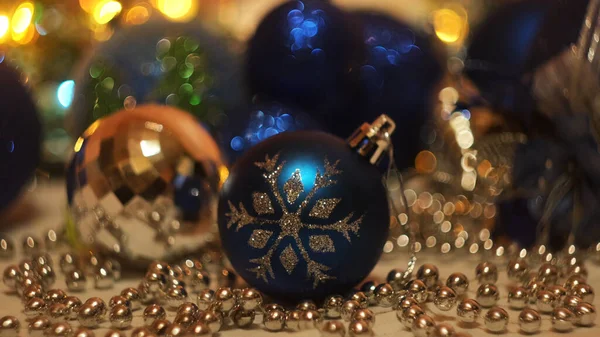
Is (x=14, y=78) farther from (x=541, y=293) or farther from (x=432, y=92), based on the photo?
(x=541, y=293)

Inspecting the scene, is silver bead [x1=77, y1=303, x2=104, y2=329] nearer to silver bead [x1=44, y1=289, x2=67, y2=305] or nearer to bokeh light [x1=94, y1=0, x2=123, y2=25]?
silver bead [x1=44, y1=289, x2=67, y2=305]

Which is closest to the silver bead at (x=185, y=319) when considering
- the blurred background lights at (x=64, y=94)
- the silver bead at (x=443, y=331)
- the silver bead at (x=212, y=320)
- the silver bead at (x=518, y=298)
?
the silver bead at (x=212, y=320)

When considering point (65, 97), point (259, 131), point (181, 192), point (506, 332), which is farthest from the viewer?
point (65, 97)

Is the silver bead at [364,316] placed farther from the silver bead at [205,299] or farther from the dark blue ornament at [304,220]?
the silver bead at [205,299]

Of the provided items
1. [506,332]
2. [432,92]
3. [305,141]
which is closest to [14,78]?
[305,141]

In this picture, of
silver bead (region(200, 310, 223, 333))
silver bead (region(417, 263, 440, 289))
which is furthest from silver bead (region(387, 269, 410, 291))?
silver bead (region(200, 310, 223, 333))
